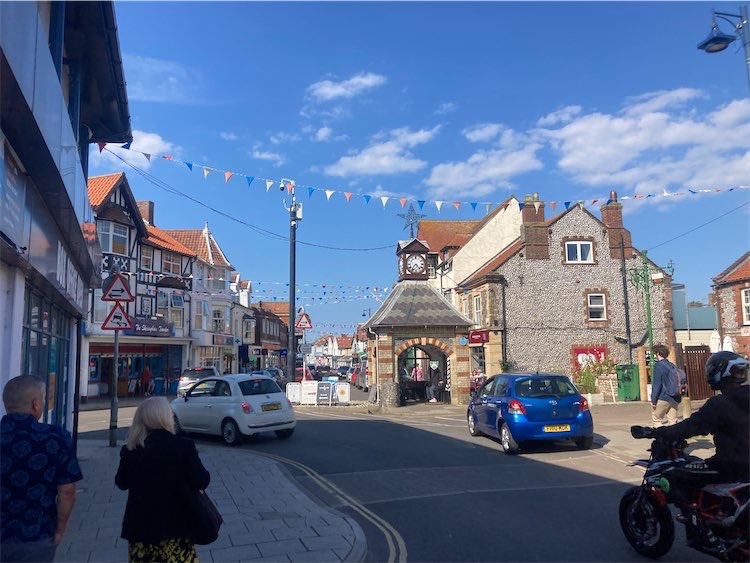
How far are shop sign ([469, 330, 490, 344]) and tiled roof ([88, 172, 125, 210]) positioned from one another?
19.2m

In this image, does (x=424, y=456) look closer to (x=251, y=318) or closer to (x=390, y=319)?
(x=390, y=319)

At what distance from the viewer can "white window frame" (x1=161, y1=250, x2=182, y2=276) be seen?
38.7 meters

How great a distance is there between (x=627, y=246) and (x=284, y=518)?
1106 inches

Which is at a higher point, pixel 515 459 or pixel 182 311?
pixel 182 311

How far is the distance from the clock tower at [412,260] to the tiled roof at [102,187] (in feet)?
49.0

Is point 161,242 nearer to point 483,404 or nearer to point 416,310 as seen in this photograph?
point 416,310

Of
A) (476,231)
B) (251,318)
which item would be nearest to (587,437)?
(476,231)

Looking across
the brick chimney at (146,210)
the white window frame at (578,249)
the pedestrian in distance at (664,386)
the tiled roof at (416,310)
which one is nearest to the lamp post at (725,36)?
A: the pedestrian in distance at (664,386)

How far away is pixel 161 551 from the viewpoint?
12.0 ft

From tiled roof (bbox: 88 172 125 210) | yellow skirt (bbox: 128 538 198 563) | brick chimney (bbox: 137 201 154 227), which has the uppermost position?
brick chimney (bbox: 137 201 154 227)

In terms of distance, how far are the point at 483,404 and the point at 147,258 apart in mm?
28815

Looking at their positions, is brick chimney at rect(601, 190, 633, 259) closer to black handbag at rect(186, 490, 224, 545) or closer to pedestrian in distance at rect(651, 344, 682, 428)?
pedestrian in distance at rect(651, 344, 682, 428)

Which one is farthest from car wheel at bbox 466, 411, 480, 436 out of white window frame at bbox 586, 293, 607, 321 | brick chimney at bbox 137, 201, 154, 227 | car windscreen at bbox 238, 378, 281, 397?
brick chimney at bbox 137, 201, 154, 227

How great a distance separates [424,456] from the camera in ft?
37.4
